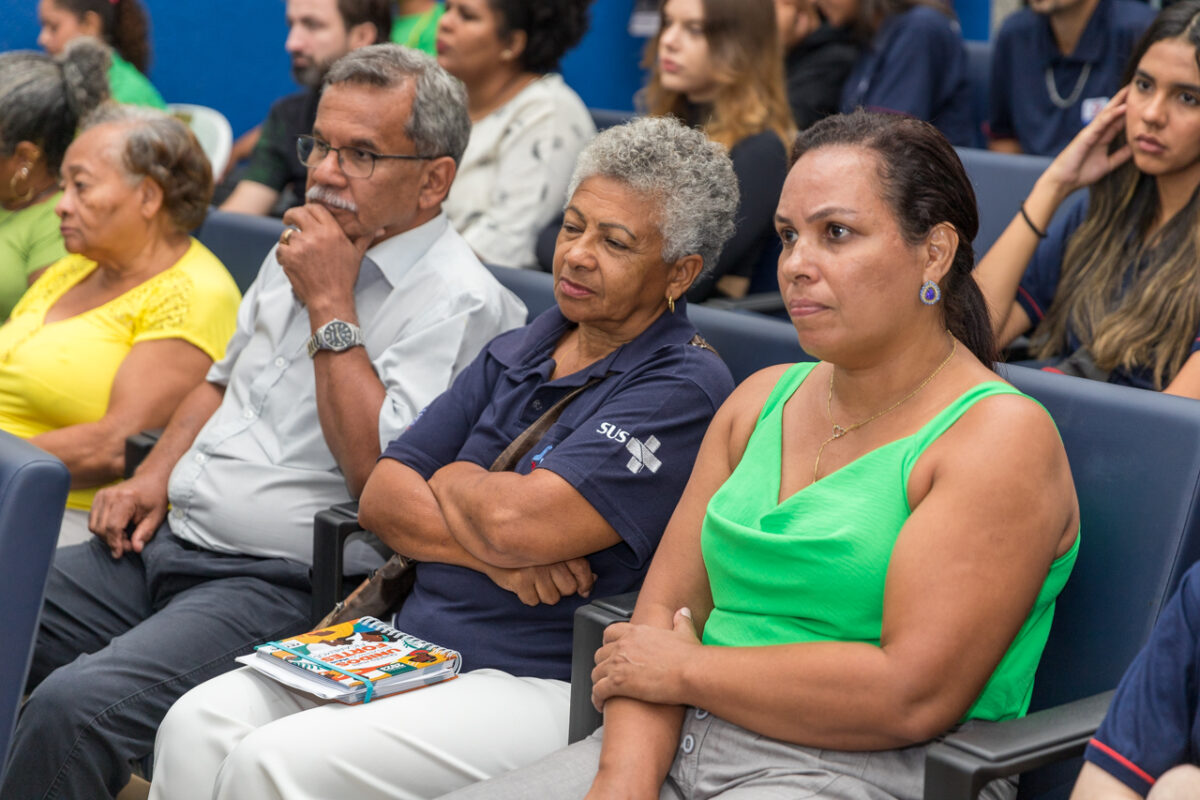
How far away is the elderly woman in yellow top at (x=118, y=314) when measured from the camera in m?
2.63

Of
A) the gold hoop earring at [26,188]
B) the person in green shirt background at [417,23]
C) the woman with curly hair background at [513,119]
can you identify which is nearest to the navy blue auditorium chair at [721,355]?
the woman with curly hair background at [513,119]

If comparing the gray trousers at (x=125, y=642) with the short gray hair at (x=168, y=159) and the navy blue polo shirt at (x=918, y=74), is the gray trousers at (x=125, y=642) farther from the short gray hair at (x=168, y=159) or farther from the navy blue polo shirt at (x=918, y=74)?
the navy blue polo shirt at (x=918, y=74)

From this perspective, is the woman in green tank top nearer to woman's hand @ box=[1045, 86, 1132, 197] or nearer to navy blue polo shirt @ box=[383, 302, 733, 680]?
navy blue polo shirt @ box=[383, 302, 733, 680]

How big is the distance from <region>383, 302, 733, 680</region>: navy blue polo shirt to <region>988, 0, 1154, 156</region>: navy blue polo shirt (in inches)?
90.6

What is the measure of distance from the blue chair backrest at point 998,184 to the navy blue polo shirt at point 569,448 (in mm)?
1368

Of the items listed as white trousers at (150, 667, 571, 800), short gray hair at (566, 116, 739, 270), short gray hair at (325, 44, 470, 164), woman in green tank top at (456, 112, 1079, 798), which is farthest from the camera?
short gray hair at (325, 44, 470, 164)

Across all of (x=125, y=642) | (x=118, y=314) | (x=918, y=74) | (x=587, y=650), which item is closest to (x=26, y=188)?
(x=118, y=314)

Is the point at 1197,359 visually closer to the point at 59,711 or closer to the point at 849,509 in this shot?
the point at 849,509

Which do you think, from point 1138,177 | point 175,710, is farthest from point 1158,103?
point 175,710

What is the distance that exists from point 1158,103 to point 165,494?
1.93 metres

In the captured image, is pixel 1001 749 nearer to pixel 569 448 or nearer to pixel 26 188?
pixel 569 448

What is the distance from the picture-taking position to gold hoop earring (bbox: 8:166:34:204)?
10.4 ft

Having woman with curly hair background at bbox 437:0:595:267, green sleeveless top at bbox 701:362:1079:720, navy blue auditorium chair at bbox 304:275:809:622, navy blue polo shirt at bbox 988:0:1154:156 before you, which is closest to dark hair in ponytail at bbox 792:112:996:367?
green sleeveless top at bbox 701:362:1079:720

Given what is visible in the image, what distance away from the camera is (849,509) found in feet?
5.00
